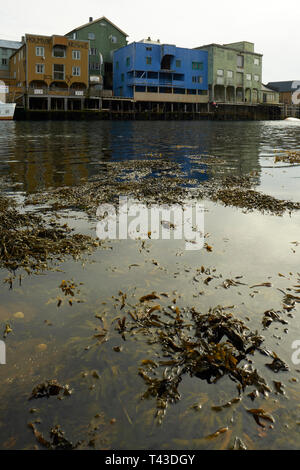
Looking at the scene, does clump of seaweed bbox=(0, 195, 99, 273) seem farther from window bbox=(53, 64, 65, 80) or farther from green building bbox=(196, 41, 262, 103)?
green building bbox=(196, 41, 262, 103)

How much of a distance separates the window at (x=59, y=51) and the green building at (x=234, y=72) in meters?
24.7

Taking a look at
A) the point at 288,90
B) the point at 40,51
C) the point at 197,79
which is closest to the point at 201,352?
the point at 40,51

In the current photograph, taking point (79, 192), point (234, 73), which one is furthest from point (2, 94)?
point (79, 192)

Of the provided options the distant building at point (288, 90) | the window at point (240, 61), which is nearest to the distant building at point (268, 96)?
the window at point (240, 61)

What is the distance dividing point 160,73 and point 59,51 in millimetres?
16516

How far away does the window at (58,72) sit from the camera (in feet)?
168

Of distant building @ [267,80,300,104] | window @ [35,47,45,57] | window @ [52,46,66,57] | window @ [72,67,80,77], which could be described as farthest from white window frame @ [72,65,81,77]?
distant building @ [267,80,300,104]

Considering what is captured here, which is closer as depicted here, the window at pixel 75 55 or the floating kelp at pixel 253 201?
the floating kelp at pixel 253 201

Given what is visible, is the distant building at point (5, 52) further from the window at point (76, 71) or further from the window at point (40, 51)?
the window at point (76, 71)

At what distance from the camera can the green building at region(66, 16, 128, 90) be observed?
190 feet

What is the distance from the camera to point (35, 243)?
383cm

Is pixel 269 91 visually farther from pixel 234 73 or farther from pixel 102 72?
pixel 102 72

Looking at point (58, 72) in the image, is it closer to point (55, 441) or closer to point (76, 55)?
point (76, 55)

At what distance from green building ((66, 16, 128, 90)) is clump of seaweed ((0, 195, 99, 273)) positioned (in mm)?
56627
